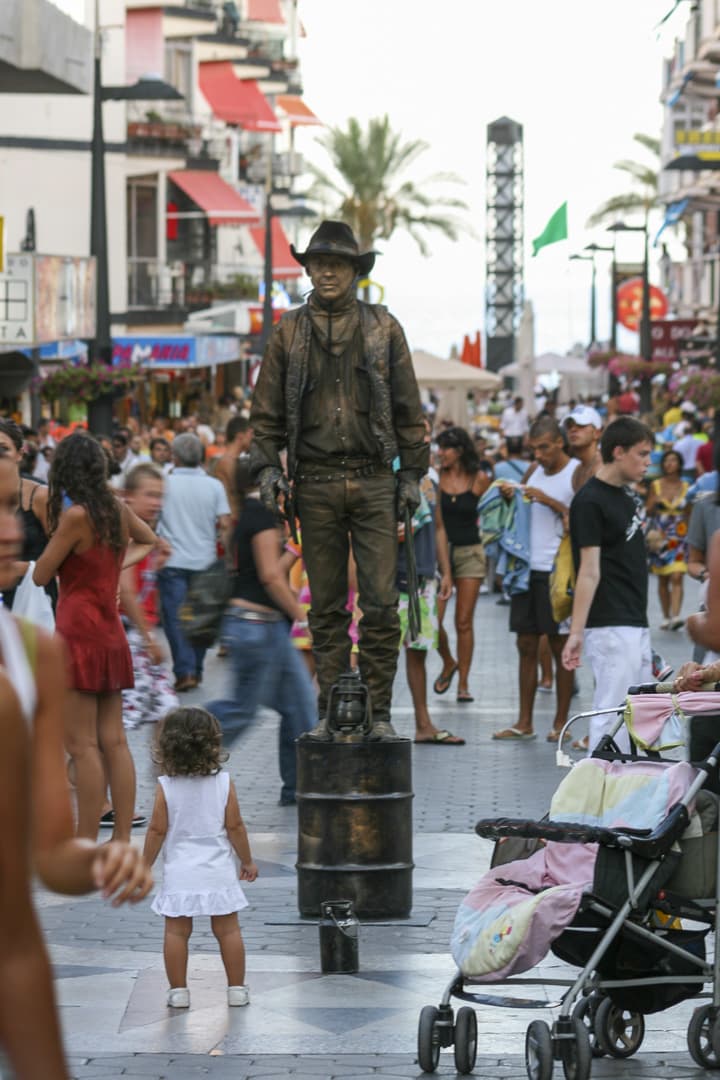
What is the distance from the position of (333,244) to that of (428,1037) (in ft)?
13.1

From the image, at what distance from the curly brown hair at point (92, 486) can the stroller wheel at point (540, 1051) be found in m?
3.85

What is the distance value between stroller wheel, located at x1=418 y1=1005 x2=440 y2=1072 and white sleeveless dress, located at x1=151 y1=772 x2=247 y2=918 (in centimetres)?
93

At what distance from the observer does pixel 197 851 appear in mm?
6594

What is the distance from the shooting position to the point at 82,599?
29.3ft

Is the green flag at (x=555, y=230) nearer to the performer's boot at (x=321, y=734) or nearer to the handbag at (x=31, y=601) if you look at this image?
the handbag at (x=31, y=601)

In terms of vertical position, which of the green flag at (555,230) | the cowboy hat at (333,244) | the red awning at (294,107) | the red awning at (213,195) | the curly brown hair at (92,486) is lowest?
the curly brown hair at (92,486)

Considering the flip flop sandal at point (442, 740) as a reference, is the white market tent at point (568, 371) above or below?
above

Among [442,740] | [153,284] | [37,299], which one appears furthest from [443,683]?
[153,284]

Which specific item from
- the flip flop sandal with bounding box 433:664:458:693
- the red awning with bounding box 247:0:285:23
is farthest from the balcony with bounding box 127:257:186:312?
the flip flop sandal with bounding box 433:664:458:693

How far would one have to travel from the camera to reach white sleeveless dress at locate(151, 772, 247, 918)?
654 centimetres

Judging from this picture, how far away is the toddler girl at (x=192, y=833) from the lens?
6574 millimetres

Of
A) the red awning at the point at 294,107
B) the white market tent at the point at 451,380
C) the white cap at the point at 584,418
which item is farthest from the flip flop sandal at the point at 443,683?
the red awning at the point at 294,107

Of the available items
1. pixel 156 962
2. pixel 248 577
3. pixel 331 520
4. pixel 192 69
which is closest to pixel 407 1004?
pixel 156 962

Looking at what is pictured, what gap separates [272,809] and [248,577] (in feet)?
4.12
